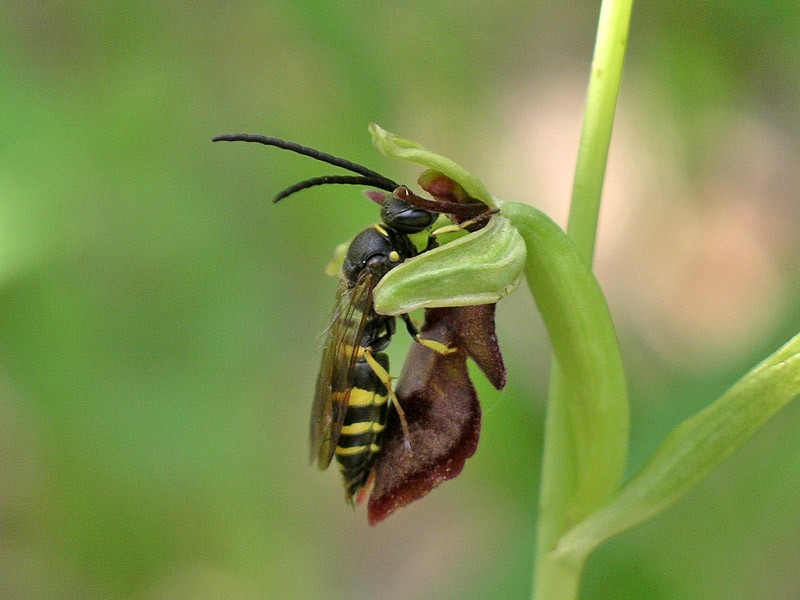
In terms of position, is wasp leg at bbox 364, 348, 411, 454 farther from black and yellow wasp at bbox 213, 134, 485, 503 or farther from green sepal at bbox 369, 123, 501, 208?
green sepal at bbox 369, 123, 501, 208

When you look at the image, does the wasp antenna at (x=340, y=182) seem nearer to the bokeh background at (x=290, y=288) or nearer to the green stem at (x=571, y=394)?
the green stem at (x=571, y=394)

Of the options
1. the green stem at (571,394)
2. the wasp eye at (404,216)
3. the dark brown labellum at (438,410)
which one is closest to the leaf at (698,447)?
the green stem at (571,394)

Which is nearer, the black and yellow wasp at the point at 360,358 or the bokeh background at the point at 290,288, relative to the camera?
the black and yellow wasp at the point at 360,358

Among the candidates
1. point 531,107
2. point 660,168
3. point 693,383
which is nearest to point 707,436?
point 693,383

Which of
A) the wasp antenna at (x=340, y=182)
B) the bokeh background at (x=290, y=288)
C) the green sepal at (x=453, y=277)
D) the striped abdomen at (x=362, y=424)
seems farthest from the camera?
Answer: the bokeh background at (x=290, y=288)

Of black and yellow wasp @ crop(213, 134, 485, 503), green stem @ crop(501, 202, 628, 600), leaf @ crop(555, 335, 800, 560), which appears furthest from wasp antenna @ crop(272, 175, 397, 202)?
leaf @ crop(555, 335, 800, 560)

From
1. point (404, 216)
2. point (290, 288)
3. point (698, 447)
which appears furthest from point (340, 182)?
point (290, 288)
